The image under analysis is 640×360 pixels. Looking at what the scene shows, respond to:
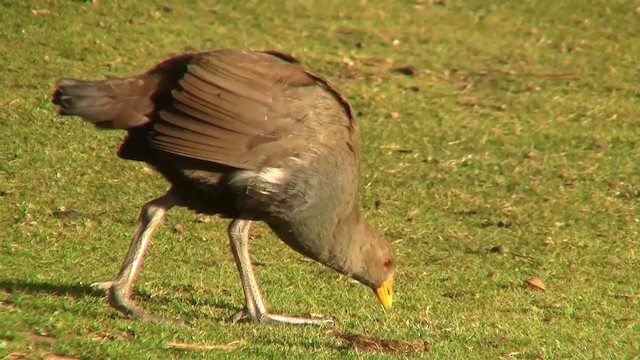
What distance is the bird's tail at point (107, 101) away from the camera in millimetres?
5992

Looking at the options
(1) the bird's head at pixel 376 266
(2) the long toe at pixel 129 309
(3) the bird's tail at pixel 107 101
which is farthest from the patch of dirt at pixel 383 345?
(3) the bird's tail at pixel 107 101

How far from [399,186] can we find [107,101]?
11.5 ft

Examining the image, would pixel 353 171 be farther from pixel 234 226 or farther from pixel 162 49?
pixel 162 49

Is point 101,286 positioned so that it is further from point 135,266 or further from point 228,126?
point 228,126

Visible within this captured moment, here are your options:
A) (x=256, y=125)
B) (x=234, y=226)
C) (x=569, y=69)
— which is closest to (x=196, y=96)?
(x=256, y=125)

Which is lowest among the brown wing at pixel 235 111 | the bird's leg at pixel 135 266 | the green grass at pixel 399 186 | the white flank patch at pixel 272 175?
the green grass at pixel 399 186

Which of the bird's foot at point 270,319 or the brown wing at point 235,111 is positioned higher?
the brown wing at point 235,111

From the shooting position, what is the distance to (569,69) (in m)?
11.9

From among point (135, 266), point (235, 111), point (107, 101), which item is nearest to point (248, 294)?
point (135, 266)

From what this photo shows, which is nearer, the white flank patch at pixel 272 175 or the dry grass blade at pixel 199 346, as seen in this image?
the dry grass blade at pixel 199 346

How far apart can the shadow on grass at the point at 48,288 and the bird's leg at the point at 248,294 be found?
75 centimetres

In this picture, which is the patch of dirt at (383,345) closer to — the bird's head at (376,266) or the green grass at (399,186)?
the green grass at (399,186)

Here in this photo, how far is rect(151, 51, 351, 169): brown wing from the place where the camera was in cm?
605

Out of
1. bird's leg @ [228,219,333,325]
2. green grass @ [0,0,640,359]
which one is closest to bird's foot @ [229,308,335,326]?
bird's leg @ [228,219,333,325]
